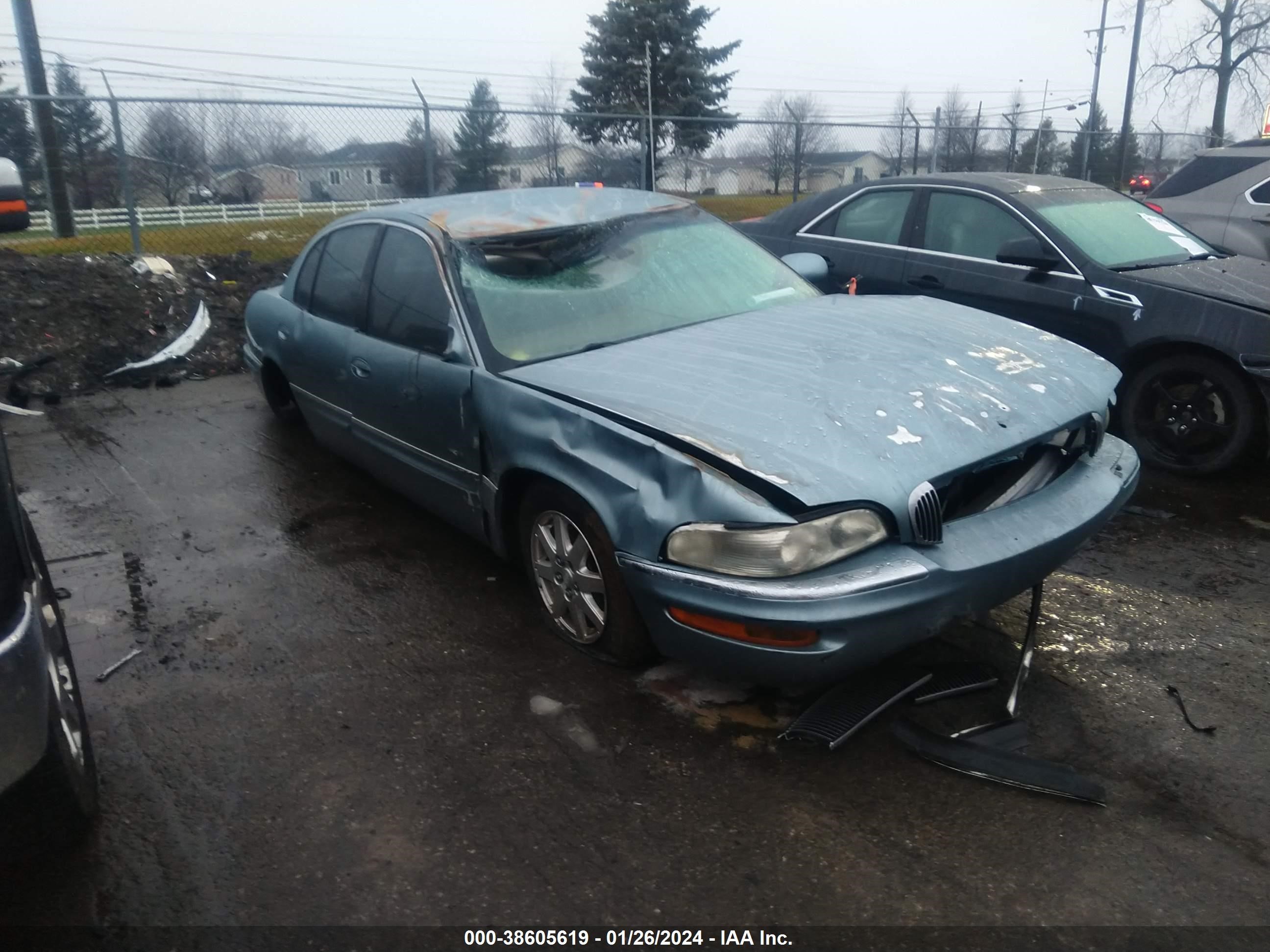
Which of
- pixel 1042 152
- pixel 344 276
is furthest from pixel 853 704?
pixel 1042 152

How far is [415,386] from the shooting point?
3.98 m

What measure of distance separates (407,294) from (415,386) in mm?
446

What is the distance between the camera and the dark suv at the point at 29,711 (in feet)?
6.36

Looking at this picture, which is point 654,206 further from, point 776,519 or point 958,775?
point 958,775

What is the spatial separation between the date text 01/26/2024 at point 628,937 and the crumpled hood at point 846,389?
109 cm

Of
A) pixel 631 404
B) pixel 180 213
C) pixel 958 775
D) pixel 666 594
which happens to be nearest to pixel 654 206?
pixel 631 404

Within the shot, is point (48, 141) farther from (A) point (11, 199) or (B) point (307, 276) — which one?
(A) point (11, 199)

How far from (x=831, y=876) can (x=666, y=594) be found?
0.88 metres

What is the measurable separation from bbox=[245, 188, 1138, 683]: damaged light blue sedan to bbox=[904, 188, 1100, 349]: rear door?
5.06 feet

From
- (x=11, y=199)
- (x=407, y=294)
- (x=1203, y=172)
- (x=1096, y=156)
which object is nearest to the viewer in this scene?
(x=11, y=199)

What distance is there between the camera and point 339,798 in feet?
9.13

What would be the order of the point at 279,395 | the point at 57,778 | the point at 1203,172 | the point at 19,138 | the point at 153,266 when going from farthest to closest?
the point at 19,138
the point at 153,266
the point at 1203,172
the point at 279,395
the point at 57,778

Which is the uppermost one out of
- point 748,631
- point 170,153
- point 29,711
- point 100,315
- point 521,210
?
point 170,153

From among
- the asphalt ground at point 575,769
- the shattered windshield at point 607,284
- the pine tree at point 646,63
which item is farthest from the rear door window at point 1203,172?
the pine tree at point 646,63
